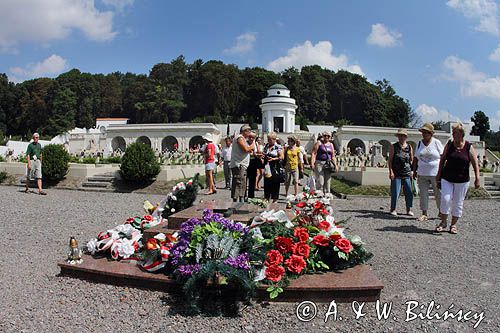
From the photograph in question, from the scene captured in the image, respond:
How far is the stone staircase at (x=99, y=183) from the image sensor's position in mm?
12688

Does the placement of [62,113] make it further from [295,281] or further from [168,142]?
[295,281]

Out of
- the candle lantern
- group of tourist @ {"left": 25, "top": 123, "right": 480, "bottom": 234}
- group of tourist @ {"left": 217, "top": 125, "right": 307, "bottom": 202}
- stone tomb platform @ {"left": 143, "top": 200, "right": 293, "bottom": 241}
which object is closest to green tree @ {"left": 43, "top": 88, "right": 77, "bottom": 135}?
group of tourist @ {"left": 25, "top": 123, "right": 480, "bottom": 234}

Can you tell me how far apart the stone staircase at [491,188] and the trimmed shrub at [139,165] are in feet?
33.4

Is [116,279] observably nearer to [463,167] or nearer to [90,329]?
[90,329]

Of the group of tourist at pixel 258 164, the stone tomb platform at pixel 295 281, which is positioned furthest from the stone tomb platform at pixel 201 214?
the group of tourist at pixel 258 164

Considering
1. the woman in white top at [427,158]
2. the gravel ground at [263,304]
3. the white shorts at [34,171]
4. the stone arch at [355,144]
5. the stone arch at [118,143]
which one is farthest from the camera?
the stone arch at [355,144]

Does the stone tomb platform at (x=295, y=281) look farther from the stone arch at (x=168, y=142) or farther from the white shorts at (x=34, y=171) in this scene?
the stone arch at (x=168, y=142)

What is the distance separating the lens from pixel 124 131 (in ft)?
163

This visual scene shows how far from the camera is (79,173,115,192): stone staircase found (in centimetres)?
1269

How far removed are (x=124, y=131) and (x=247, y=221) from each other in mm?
47580

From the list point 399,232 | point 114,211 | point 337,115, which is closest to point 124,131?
point 337,115

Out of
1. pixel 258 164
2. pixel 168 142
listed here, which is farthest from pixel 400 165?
pixel 168 142

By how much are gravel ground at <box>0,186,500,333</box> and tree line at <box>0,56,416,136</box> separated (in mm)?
53359

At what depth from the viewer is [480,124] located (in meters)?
57.7
